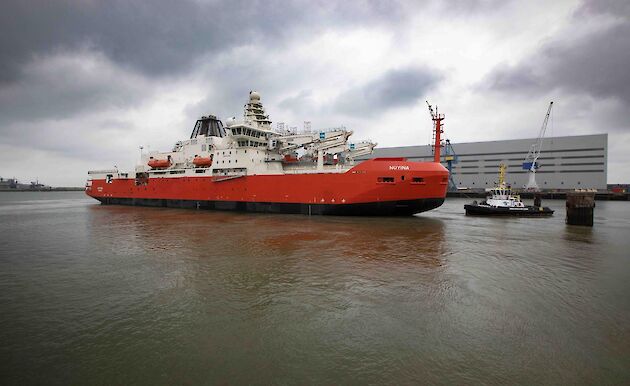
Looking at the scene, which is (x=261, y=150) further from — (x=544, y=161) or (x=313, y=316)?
(x=544, y=161)

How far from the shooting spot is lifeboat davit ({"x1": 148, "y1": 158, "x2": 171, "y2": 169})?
103 ft

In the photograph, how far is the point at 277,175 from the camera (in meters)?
23.5

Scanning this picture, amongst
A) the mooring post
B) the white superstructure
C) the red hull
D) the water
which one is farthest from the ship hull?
the water

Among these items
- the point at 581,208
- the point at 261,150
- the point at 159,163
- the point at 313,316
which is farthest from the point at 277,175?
the point at 581,208

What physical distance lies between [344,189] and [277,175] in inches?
230

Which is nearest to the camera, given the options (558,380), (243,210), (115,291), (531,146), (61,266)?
(558,380)

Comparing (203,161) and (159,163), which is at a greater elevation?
(159,163)

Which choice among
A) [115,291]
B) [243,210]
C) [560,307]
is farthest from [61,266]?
[243,210]

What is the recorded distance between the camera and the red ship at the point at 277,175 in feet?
65.2

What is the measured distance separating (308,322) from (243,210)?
2194cm

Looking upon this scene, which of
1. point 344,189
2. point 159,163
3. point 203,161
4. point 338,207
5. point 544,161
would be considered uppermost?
point 544,161

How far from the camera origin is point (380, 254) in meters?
10.0

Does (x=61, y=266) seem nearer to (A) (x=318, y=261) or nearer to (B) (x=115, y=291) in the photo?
(B) (x=115, y=291)

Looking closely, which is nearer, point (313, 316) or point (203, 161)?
point (313, 316)
